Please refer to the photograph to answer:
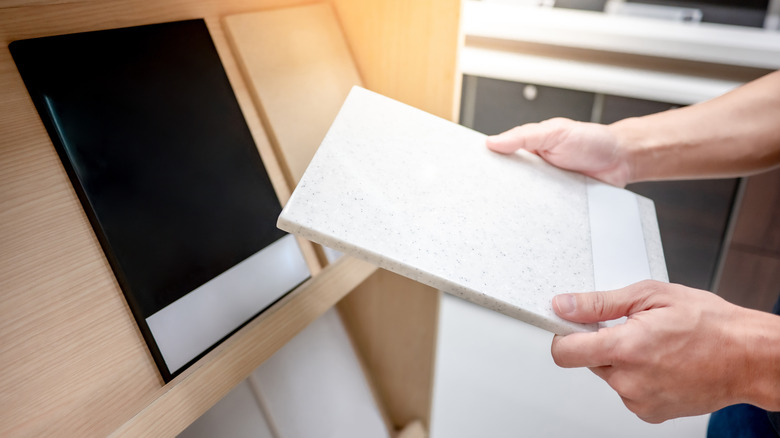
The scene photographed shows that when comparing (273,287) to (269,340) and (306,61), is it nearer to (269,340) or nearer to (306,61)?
(269,340)

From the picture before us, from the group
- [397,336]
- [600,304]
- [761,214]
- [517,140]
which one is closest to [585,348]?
[600,304]

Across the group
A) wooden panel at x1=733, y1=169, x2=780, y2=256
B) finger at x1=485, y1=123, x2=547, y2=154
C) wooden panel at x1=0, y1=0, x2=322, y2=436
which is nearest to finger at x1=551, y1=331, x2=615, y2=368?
finger at x1=485, y1=123, x2=547, y2=154

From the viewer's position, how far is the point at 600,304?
0.57m

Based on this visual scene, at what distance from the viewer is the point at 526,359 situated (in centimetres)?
163

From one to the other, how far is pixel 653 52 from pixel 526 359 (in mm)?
986

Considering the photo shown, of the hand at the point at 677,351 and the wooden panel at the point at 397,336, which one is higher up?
the hand at the point at 677,351

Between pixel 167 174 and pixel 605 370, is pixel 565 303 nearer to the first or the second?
pixel 605 370

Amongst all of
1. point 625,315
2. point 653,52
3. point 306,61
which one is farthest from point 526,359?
point 306,61

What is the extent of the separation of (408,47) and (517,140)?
0.81 feet

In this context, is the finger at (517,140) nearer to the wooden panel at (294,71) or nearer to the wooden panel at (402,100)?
the wooden panel at (402,100)

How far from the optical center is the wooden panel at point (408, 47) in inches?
32.4

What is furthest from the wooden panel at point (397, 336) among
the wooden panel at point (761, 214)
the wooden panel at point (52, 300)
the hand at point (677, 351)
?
the wooden panel at point (761, 214)

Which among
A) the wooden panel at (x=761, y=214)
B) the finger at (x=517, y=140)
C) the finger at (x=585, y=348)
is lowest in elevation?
the wooden panel at (x=761, y=214)

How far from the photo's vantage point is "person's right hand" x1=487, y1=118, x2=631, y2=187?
0.83 metres
